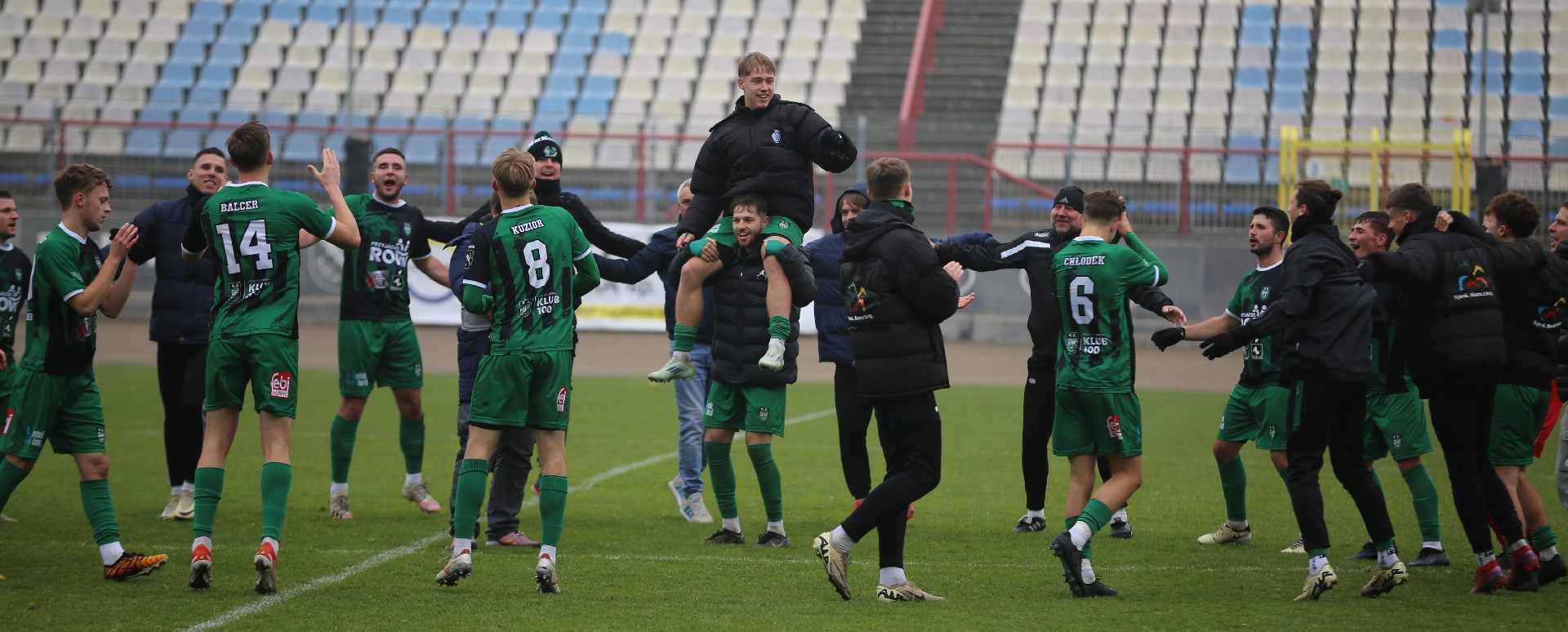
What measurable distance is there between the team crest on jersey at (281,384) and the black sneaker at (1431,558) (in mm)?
5711

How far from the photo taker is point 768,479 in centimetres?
798

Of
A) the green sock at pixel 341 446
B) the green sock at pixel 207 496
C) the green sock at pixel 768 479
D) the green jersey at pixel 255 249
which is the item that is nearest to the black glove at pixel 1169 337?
the green sock at pixel 768 479

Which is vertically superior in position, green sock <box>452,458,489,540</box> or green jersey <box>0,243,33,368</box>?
green jersey <box>0,243,33,368</box>

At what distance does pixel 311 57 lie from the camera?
3030cm

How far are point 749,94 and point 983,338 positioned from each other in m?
15.7

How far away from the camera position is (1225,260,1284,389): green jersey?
25.3 feet

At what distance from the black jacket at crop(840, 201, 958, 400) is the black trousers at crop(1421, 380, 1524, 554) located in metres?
2.47

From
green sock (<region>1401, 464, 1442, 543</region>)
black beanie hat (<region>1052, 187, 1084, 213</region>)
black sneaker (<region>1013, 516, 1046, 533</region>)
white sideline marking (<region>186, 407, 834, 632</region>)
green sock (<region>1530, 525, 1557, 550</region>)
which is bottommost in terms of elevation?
white sideline marking (<region>186, 407, 834, 632</region>)

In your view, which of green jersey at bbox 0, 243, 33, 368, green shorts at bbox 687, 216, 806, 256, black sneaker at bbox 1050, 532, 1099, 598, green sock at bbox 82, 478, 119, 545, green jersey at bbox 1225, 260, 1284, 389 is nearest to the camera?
black sneaker at bbox 1050, 532, 1099, 598

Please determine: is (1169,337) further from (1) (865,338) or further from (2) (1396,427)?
(2) (1396,427)

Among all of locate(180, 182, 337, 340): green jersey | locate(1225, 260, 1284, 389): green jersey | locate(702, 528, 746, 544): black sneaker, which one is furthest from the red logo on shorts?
locate(1225, 260, 1284, 389): green jersey

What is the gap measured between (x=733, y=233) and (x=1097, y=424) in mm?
2245

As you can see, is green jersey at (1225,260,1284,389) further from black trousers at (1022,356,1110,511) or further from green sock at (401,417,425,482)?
green sock at (401,417,425,482)

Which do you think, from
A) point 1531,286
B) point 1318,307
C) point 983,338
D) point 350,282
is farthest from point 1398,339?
point 983,338
